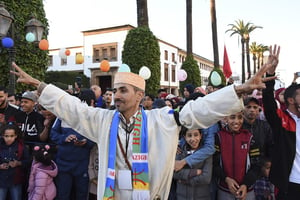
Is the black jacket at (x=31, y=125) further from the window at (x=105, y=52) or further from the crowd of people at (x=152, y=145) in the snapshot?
the window at (x=105, y=52)

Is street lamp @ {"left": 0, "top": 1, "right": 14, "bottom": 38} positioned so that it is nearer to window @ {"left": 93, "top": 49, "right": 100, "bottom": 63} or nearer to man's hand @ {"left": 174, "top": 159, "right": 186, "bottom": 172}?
man's hand @ {"left": 174, "top": 159, "right": 186, "bottom": 172}

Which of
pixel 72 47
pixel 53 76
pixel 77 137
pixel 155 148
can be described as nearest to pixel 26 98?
pixel 77 137

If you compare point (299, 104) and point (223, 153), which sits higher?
point (299, 104)

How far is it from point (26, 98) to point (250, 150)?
3.57m

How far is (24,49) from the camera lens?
331 inches

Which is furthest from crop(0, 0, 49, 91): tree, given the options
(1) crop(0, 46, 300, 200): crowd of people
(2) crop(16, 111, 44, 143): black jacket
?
(1) crop(0, 46, 300, 200): crowd of people

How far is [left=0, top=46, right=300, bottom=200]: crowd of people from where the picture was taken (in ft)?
7.05

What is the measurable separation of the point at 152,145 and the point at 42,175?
92.3 inches

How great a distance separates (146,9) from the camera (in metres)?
9.61

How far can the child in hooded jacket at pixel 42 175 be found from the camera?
3.79 metres

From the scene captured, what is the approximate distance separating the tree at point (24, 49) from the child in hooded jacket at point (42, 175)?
15.5 ft

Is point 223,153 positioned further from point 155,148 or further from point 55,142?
point 55,142

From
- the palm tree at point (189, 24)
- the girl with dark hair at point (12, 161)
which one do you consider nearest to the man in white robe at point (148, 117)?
the girl with dark hair at point (12, 161)

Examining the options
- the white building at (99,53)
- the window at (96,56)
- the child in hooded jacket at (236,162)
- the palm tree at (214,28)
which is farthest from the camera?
the window at (96,56)
